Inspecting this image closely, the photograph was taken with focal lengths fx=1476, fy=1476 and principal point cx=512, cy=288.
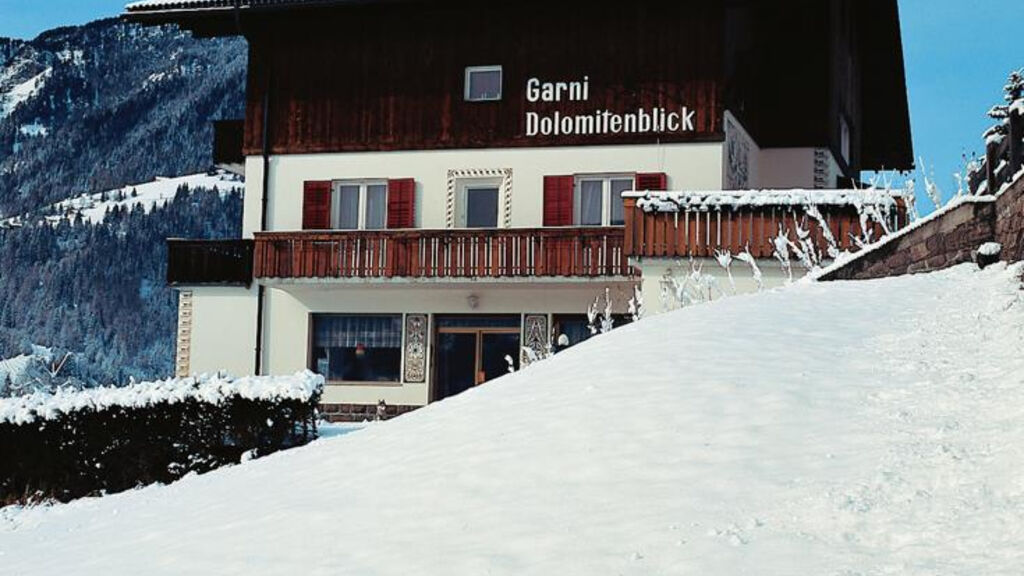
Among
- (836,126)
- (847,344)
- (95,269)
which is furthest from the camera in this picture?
(95,269)

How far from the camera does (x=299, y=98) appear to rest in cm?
2762

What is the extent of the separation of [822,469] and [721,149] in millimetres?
17448

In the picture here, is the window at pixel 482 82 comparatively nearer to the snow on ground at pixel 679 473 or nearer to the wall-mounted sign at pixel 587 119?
the wall-mounted sign at pixel 587 119

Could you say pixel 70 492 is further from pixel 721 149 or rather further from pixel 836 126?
pixel 836 126

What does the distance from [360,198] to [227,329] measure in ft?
11.6

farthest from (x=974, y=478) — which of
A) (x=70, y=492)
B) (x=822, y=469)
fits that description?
(x=70, y=492)

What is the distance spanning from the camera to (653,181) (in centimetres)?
2495

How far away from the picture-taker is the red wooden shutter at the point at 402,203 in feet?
86.5

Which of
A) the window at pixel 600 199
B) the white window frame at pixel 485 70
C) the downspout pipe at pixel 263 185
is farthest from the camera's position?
the downspout pipe at pixel 263 185

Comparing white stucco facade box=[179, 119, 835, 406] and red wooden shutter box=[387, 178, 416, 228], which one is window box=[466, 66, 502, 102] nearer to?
white stucco facade box=[179, 119, 835, 406]

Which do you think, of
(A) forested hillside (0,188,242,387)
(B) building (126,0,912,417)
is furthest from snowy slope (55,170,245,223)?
(B) building (126,0,912,417)

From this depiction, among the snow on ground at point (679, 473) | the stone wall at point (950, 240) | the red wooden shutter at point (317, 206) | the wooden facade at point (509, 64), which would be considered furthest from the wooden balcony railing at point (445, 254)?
the snow on ground at point (679, 473)

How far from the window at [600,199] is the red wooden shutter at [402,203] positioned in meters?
3.02

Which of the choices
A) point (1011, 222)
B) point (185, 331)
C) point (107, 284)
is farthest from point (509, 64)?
point (107, 284)
